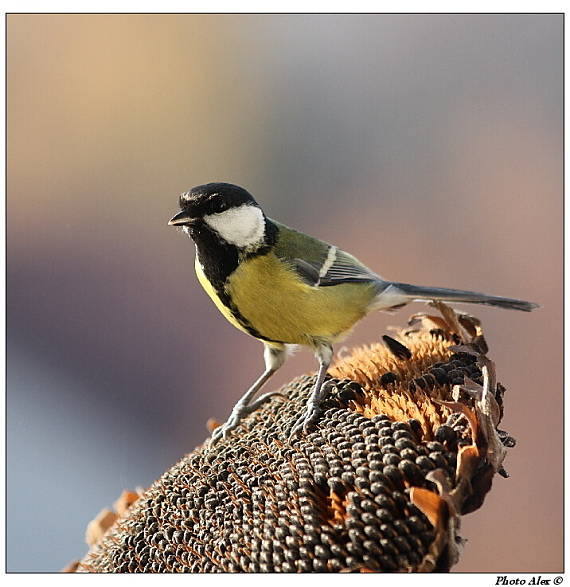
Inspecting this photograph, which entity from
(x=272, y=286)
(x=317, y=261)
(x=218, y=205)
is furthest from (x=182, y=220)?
(x=317, y=261)

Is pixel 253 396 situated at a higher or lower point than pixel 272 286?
lower

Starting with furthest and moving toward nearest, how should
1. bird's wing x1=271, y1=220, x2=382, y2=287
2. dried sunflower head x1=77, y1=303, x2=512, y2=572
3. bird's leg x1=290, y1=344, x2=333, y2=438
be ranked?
bird's wing x1=271, y1=220, x2=382, y2=287 < bird's leg x1=290, y1=344, x2=333, y2=438 < dried sunflower head x1=77, y1=303, x2=512, y2=572

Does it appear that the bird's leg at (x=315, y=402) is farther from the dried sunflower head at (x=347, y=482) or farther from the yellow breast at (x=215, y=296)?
the yellow breast at (x=215, y=296)

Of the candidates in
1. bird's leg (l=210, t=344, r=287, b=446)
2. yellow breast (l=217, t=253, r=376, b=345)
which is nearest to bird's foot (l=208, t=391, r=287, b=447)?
bird's leg (l=210, t=344, r=287, b=446)

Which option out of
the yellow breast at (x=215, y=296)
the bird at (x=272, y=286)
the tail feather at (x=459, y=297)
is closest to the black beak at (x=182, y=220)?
the bird at (x=272, y=286)

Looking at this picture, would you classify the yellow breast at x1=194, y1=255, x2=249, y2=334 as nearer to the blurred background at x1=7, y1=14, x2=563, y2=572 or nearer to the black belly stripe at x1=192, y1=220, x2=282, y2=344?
the black belly stripe at x1=192, y1=220, x2=282, y2=344

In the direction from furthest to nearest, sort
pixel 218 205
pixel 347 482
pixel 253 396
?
pixel 253 396, pixel 218 205, pixel 347 482

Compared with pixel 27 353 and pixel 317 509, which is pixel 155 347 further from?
pixel 317 509

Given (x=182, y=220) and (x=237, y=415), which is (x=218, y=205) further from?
(x=237, y=415)
